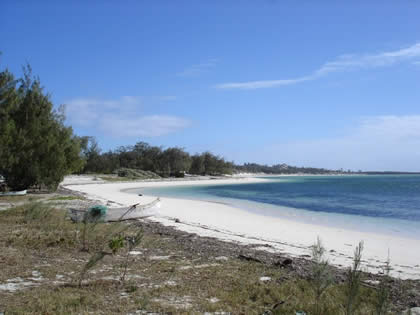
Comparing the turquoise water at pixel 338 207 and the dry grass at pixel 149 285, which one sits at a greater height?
the dry grass at pixel 149 285

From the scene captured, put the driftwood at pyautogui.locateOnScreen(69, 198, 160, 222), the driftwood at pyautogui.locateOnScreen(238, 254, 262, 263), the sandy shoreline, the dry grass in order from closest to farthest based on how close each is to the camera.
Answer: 1. the dry grass
2. the driftwood at pyautogui.locateOnScreen(238, 254, 262, 263)
3. the sandy shoreline
4. the driftwood at pyautogui.locateOnScreen(69, 198, 160, 222)

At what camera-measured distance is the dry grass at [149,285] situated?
16.8 feet

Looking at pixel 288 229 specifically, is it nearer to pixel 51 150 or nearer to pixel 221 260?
pixel 221 260

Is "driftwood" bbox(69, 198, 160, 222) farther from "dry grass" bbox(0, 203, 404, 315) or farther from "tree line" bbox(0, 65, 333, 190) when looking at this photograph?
"tree line" bbox(0, 65, 333, 190)

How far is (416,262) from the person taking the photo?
10367mm

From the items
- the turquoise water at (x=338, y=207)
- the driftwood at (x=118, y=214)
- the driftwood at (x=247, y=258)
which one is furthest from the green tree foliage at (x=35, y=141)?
the driftwood at (x=247, y=258)

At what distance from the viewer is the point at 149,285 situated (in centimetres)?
621

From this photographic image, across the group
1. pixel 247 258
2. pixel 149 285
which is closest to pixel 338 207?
pixel 247 258

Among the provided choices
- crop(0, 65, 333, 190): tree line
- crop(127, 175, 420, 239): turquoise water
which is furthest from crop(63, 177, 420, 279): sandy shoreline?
crop(0, 65, 333, 190): tree line

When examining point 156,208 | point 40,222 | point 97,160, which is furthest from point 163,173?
point 40,222

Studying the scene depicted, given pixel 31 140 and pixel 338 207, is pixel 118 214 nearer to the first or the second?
pixel 31 140

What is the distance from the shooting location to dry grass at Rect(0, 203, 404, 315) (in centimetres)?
512

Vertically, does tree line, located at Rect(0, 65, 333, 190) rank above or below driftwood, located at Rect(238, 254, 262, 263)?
above

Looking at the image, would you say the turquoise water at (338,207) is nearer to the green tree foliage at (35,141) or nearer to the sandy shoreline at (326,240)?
the sandy shoreline at (326,240)
